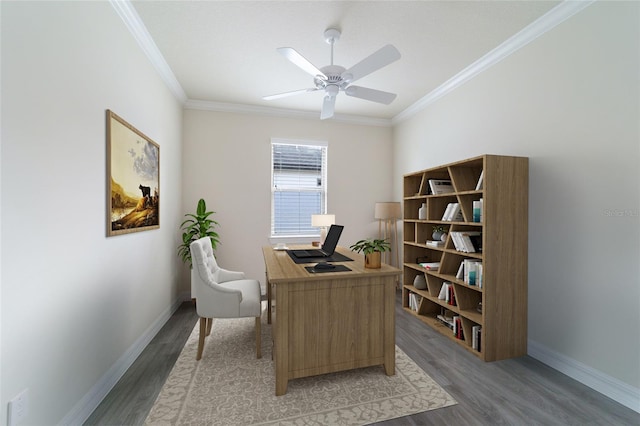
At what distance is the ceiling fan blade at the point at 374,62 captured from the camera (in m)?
1.89

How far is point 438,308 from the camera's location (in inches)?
129

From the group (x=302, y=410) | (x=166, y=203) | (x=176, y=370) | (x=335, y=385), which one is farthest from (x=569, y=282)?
(x=166, y=203)

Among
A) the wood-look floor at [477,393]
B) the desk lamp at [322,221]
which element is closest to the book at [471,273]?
the wood-look floor at [477,393]

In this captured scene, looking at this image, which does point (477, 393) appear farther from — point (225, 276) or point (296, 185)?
point (296, 185)

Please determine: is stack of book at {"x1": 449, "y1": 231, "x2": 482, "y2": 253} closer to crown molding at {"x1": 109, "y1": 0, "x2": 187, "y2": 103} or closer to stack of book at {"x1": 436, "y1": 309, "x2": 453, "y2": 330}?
stack of book at {"x1": 436, "y1": 309, "x2": 453, "y2": 330}

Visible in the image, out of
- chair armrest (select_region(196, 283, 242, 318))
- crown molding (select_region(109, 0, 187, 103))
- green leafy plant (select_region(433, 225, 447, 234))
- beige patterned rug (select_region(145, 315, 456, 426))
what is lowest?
beige patterned rug (select_region(145, 315, 456, 426))

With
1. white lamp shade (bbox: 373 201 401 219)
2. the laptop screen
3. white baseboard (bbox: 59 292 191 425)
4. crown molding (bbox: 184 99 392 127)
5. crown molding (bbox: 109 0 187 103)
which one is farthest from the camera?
white lamp shade (bbox: 373 201 401 219)

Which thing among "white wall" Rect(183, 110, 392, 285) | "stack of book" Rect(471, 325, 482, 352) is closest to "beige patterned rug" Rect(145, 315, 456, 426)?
"stack of book" Rect(471, 325, 482, 352)

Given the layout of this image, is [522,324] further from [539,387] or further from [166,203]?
[166,203]

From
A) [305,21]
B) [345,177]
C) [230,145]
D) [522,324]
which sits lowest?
[522,324]

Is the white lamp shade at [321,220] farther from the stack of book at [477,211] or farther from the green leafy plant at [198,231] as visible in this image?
the stack of book at [477,211]

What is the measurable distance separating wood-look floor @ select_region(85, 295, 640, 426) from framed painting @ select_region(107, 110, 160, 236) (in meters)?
1.13

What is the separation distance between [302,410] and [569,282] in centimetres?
223

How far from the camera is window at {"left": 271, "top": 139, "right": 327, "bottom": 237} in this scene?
14.1 ft
